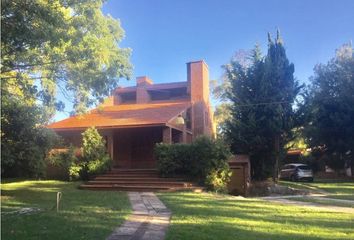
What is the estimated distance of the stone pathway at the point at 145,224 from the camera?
7.56 m

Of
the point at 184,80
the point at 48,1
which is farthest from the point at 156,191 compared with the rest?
the point at 184,80

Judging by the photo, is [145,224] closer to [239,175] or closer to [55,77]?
[55,77]

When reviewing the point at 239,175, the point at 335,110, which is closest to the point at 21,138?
the point at 239,175

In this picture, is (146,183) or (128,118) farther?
(128,118)

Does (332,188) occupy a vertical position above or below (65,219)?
below

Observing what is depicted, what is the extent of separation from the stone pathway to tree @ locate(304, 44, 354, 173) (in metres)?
22.6

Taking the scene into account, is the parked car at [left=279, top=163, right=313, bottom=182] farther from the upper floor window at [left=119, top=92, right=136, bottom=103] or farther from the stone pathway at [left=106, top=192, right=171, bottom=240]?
the stone pathway at [left=106, top=192, right=171, bottom=240]

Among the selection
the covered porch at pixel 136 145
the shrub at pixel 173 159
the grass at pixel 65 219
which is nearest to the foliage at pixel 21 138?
the grass at pixel 65 219

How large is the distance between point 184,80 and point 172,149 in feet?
47.9

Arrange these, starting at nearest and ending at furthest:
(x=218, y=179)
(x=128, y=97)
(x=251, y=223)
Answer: (x=251, y=223)
(x=218, y=179)
(x=128, y=97)

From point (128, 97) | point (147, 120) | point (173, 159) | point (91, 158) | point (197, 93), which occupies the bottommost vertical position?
point (173, 159)

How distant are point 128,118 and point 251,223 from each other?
1720 centimetres

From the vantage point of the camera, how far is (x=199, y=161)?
20.2 meters

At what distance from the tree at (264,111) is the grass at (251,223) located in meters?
14.4
